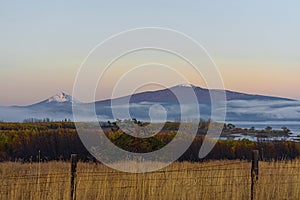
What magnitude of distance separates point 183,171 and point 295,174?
7.75ft

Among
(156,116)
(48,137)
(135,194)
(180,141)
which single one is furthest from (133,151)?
(135,194)

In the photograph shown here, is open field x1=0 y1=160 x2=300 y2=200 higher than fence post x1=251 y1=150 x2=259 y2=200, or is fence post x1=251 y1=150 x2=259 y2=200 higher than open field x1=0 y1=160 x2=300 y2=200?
fence post x1=251 y1=150 x2=259 y2=200

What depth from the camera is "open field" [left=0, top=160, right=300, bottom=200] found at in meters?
9.19

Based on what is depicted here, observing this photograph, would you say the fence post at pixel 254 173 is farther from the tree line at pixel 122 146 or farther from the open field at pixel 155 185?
the tree line at pixel 122 146

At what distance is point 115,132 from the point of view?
18375 mm

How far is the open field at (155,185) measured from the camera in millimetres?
9188

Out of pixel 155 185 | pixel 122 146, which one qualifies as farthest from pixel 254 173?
pixel 122 146

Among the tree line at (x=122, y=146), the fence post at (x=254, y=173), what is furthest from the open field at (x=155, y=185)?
the tree line at (x=122, y=146)

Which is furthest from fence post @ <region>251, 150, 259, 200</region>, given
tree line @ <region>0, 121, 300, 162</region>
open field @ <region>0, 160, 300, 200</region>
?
tree line @ <region>0, 121, 300, 162</region>

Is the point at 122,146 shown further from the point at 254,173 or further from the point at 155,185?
the point at 254,173

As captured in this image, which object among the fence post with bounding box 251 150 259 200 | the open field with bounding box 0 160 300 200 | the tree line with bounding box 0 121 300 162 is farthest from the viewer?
the tree line with bounding box 0 121 300 162

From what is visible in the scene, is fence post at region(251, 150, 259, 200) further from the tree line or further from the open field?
the tree line

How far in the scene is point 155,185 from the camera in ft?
32.0

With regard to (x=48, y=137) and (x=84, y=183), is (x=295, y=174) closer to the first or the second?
(x=84, y=183)
